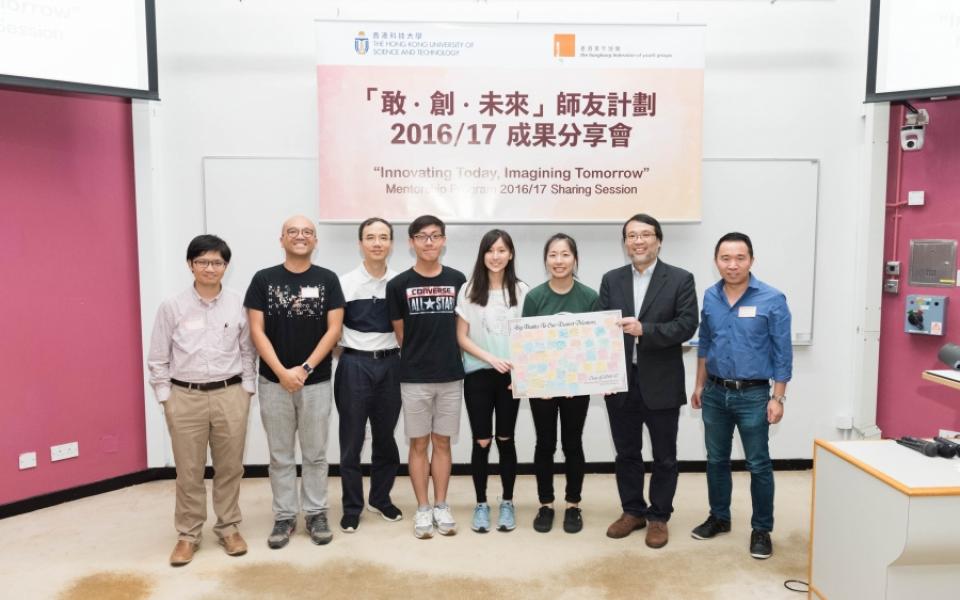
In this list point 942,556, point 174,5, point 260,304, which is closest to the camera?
point 942,556

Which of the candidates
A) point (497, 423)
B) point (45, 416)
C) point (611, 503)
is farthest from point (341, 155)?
point (611, 503)

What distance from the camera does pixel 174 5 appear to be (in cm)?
398

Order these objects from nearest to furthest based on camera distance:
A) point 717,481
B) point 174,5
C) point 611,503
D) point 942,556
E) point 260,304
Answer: point 942,556 → point 260,304 → point 717,481 → point 611,503 → point 174,5

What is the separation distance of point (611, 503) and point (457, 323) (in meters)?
1.56

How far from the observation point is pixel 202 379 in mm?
2908

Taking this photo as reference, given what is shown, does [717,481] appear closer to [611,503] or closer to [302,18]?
[611,503]

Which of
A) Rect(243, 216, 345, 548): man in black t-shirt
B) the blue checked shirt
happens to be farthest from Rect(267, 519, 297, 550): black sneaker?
the blue checked shirt

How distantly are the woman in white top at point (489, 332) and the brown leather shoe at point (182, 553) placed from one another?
1.51 meters

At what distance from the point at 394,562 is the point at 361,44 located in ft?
9.88

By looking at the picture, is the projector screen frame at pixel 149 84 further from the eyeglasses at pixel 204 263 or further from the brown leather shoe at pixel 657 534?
the brown leather shoe at pixel 657 534

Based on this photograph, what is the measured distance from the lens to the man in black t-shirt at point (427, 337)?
3086mm

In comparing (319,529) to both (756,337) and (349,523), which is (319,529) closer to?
(349,523)

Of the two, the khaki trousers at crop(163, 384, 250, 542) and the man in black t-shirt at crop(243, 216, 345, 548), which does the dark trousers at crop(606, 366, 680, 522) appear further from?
the khaki trousers at crop(163, 384, 250, 542)

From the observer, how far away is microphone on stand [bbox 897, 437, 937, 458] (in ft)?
7.50
